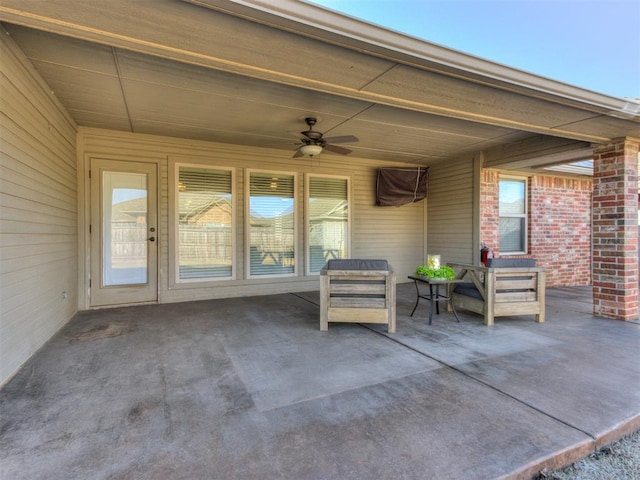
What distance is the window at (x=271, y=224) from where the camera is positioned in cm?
583

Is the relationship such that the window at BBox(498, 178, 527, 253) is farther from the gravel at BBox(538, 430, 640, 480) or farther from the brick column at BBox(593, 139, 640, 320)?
the gravel at BBox(538, 430, 640, 480)

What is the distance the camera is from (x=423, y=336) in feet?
11.7

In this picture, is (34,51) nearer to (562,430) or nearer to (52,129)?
(52,129)

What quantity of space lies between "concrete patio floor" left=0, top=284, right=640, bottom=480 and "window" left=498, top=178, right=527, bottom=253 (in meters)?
3.07

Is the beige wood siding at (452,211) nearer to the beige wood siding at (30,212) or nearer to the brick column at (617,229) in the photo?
the brick column at (617,229)

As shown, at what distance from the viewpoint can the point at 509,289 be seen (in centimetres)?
409

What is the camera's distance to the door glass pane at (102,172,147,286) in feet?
15.9

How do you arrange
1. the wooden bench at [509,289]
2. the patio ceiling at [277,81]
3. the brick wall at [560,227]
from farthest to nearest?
the brick wall at [560,227] < the wooden bench at [509,289] < the patio ceiling at [277,81]

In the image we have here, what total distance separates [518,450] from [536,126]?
11.6 ft

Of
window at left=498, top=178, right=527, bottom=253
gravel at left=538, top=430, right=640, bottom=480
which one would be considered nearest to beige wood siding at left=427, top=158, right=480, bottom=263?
window at left=498, top=178, right=527, bottom=253

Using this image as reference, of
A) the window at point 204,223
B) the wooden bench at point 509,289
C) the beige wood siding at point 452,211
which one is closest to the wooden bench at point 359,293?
the wooden bench at point 509,289

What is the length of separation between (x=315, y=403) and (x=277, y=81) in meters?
2.46

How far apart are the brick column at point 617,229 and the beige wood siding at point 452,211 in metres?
1.94

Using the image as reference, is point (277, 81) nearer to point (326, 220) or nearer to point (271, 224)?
point (271, 224)
